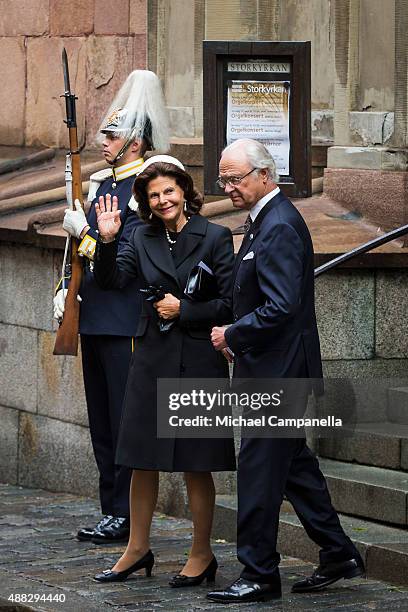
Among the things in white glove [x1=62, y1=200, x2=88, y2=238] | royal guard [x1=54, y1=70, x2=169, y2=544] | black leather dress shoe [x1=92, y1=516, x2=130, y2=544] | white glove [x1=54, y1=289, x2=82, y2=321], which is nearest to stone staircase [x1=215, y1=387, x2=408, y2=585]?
black leather dress shoe [x1=92, y1=516, x2=130, y2=544]

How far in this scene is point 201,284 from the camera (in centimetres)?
750

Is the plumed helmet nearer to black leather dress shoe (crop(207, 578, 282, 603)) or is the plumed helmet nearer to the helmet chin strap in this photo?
the helmet chin strap

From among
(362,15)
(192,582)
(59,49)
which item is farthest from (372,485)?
(59,49)

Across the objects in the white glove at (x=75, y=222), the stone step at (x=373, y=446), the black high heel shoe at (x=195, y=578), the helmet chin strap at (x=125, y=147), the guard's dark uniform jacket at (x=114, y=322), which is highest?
the helmet chin strap at (x=125, y=147)

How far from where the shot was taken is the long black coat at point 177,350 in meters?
7.48

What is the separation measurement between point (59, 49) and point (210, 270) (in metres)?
4.50

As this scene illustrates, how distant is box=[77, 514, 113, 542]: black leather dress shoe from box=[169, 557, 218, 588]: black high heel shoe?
1.17 meters

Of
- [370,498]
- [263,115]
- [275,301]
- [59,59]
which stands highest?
[59,59]

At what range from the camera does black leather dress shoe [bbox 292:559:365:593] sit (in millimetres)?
7391

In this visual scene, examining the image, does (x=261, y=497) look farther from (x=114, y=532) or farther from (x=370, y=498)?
(x=114, y=532)

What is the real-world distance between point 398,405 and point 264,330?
220 centimetres

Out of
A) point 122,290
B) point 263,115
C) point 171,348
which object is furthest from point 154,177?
point 122,290

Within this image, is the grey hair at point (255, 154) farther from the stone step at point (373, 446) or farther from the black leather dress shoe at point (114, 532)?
the black leather dress shoe at point (114, 532)

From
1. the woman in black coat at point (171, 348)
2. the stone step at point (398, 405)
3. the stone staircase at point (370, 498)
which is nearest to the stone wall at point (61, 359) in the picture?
the stone step at point (398, 405)
